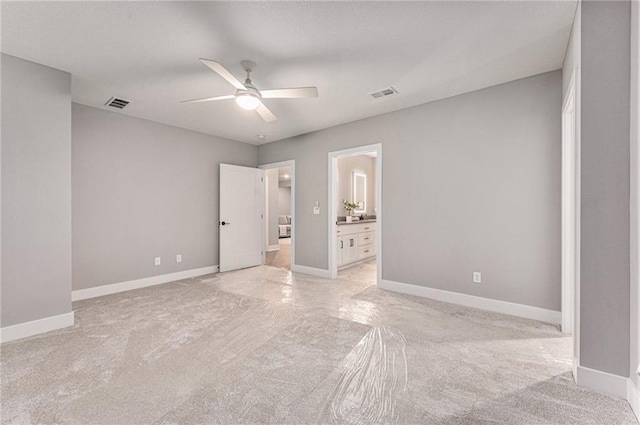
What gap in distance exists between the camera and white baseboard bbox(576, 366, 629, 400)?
5.75 feet

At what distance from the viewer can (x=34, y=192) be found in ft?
8.88

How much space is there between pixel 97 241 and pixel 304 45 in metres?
3.68

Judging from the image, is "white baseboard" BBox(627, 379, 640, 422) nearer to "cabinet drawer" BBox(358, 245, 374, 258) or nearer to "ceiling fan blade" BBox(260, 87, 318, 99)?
"ceiling fan blade" BBox(260, 87, 318, 99)

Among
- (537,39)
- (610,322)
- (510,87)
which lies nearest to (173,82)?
(537,39)

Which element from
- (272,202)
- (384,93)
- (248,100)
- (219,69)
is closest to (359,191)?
(272,202)

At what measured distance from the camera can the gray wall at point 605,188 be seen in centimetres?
175

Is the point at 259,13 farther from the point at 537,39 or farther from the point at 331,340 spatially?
the point at 331,340

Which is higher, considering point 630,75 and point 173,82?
point 173,82

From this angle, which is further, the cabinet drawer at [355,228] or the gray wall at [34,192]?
the cabinet drawer at [355,228]

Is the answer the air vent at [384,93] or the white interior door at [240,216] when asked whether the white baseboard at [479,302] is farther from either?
the white interior door at [240,216]

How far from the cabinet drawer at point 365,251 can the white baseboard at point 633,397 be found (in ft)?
14.2

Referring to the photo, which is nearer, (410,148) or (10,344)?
(10,344)

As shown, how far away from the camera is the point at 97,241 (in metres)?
3.93

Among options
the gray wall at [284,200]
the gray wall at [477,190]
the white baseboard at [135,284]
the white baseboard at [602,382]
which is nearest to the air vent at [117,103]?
the white baseboard at [135,284]
